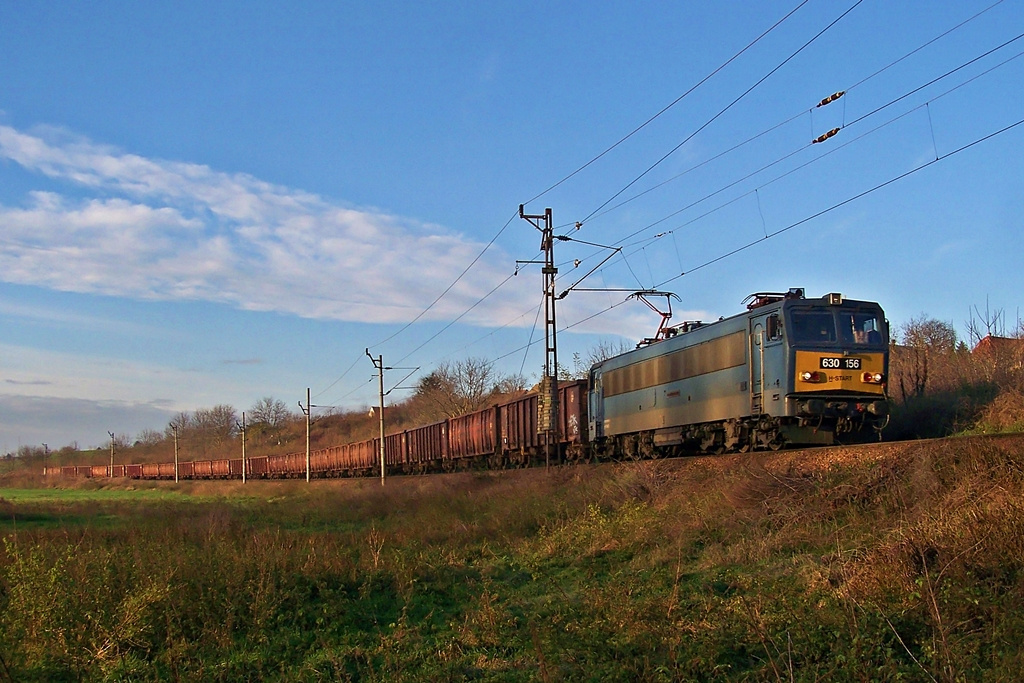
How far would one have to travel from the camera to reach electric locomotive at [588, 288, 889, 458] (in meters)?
18.6

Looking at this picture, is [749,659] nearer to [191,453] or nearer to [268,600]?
[268,600]

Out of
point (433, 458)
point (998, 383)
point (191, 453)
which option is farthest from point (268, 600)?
Result: point (191, 453)

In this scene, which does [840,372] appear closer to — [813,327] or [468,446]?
[813,327]

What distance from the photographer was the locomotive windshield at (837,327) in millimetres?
18766

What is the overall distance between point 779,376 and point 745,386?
1.36m

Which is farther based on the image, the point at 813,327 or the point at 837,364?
the point at 813,327

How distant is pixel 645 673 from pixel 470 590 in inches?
207

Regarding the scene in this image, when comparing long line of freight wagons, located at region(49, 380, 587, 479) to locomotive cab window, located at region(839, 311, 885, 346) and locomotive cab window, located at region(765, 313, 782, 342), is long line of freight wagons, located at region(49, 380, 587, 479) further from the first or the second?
locomotive cab window, located at region(839, 311, 885, 346)

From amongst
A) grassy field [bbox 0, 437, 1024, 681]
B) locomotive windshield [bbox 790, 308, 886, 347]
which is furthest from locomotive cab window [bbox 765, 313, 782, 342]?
grassy field [bbox 0, 437, 1024, 681]

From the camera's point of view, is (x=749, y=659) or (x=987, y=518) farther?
(x=987, y=518)

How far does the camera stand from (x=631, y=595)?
39.5 ft

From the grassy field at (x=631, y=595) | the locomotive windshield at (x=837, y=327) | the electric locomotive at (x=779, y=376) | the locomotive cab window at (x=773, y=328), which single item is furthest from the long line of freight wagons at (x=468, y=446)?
the grassy field at (x=631, y=595)

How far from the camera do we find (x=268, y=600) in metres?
11.8

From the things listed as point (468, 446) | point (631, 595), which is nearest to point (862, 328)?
point (631, 595)
